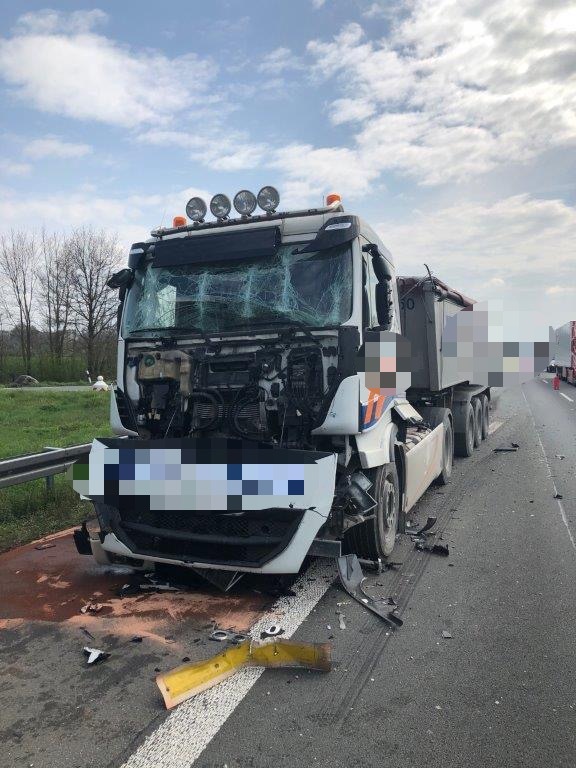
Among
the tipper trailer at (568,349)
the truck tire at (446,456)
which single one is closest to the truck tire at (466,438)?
the truck tire at (446,456)

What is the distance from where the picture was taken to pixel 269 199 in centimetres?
519


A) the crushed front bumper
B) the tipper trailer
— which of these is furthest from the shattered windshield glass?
the tipper trailer

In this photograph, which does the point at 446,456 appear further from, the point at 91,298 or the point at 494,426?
the point at 91,298

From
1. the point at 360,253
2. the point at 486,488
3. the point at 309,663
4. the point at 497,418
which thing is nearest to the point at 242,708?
the point at 309,663

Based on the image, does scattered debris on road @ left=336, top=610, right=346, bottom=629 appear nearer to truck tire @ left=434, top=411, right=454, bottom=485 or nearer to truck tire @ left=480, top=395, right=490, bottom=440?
truck tire @ left=434, top=411, right=454, bottom=485

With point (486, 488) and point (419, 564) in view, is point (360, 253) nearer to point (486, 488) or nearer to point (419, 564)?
point (419, 564)

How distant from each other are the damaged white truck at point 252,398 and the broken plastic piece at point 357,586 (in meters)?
0.27

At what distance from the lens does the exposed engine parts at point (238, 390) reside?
179 inches

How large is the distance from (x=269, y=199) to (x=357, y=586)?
343 cm

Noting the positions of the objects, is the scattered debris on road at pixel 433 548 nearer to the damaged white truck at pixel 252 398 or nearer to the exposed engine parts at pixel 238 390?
the damaged white truck at pixel 252 398

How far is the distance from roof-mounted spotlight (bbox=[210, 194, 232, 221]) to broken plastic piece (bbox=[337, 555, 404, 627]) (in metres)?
3.24

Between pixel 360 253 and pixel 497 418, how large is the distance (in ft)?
47.6

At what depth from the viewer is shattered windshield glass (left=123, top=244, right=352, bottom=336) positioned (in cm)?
475

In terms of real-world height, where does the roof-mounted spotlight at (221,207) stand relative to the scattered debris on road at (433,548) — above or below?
above
